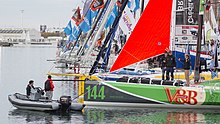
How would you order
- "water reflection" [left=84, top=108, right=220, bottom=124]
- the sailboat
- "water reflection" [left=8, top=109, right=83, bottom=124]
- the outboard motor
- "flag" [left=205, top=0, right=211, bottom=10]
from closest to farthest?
"water reflection" [left=84, top=108, right=220, bottom=124]
"water reflection" [left=8, top=109, right=83, bottom=124]
the outboard motor
the sailboat
"flag" [left=205, top=0, right=211, bottom=10]

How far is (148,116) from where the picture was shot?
23.8 m

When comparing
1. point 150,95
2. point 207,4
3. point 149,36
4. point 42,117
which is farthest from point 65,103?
point 207,4

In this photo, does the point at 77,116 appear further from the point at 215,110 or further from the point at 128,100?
the point at 215,110

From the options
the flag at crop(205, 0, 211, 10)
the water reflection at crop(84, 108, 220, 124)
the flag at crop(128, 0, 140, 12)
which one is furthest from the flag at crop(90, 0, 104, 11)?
the water reflection at crop(84, 108, 220, 124)

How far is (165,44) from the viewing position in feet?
84.3

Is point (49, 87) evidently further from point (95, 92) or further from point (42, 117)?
point (42, 117)

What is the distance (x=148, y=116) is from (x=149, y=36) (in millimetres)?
3679

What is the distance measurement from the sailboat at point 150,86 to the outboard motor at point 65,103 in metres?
1.40

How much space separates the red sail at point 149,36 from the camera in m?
25.2

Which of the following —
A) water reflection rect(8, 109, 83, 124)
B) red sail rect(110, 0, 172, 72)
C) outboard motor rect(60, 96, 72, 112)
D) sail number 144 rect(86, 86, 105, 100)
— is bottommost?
water reflection rect(8, 109, 83, 124)

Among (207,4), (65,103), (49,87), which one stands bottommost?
(65,103)

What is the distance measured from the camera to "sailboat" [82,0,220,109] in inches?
979

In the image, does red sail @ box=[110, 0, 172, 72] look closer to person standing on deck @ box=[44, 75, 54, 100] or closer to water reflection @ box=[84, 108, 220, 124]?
water reflection @ box=[84, 108, 220, 124]

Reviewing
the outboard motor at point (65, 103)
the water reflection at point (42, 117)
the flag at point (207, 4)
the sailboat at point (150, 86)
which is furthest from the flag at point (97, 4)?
the outboard motor at point (65, 103)
